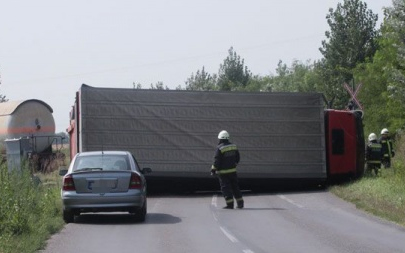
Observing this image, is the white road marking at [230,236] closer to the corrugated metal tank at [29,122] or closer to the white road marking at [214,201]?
the white road marking at [214,201]

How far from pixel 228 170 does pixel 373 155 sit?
27.0ft

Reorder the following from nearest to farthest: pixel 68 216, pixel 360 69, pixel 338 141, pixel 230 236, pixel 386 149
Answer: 1. pixel 230 236
2. pixel 68 216
3. pixel 338 141
4. pixel 386 149
5. pixel 360 69

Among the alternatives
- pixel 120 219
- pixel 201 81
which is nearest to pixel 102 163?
pixel 120 219

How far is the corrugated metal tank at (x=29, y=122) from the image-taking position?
145 feet

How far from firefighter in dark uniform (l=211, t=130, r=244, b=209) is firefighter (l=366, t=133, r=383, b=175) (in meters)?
7.73

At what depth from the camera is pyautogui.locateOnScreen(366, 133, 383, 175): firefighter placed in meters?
30.7

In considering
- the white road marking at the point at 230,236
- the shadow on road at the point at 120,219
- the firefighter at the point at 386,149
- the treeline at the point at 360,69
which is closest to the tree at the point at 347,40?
the treeline at the point at 360,69

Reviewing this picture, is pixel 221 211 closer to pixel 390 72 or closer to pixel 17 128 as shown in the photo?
pixel 17 128

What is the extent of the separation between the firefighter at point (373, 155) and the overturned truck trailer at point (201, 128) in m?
1.84

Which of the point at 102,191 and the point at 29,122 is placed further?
the point at 29,122

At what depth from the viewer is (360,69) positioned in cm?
6234

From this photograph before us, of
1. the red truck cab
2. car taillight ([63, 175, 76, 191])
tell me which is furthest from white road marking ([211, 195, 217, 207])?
car taillight ([63, 175, 76, 191])

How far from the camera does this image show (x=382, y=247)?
15.8 m

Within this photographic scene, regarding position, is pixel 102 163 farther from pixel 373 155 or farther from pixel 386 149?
pixel 386 149
